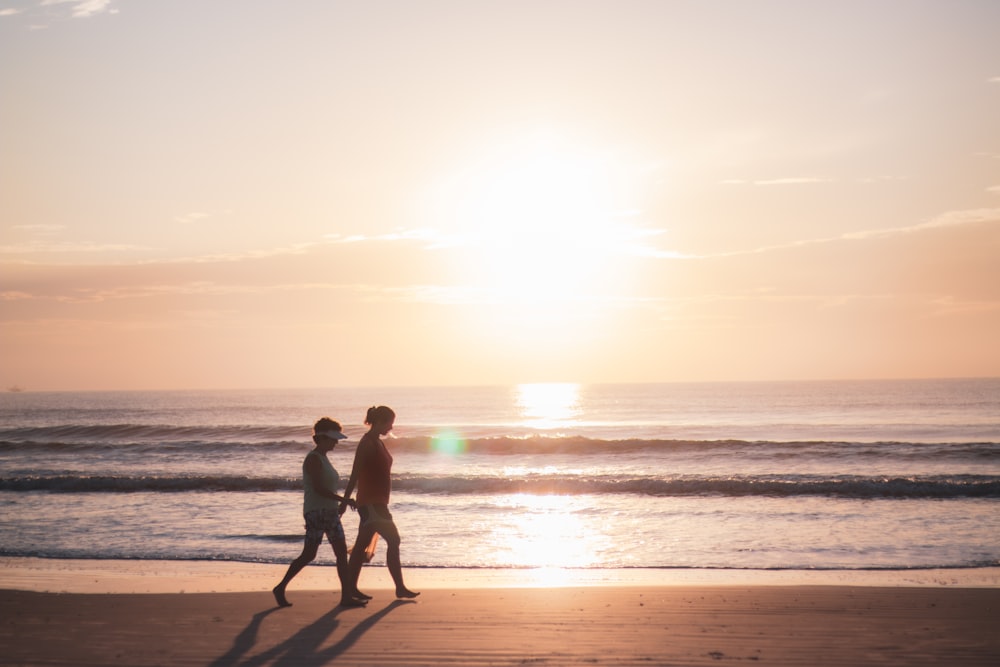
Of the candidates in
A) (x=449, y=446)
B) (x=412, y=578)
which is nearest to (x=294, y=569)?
(x=412, y=578)

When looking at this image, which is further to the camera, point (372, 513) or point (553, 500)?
point (553, 500)

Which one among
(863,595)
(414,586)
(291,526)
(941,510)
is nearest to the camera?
(863,595)

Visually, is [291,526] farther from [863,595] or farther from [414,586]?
[863,595]

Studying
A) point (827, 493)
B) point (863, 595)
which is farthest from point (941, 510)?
point (863, 595)

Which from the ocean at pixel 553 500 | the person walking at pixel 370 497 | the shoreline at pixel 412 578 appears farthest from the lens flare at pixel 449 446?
the person walking at pixel 370 497

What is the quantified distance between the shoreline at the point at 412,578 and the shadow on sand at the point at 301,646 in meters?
2.28

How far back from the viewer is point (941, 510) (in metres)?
18.5

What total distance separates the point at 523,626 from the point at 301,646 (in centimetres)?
197

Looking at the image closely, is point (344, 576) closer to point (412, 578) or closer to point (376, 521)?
point (376, 521)

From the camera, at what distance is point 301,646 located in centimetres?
712

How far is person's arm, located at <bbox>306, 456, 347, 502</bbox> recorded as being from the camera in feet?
28.0

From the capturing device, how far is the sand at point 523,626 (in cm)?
679

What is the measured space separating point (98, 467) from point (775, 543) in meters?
26.3

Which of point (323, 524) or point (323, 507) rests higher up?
point (323, 507)
